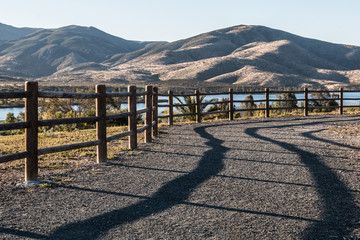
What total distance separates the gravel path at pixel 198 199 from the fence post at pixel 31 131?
1.64ft

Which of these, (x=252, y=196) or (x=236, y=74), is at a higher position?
(x=236, y=74)

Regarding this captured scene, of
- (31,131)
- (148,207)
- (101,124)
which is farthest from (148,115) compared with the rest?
(148,207)

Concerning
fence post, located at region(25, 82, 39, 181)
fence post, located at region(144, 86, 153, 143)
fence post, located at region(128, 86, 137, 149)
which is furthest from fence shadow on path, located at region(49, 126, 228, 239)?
fence post, located at region(144, 86, 153, 143)

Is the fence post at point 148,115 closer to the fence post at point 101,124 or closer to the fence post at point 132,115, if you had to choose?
the fence post at point 132,115

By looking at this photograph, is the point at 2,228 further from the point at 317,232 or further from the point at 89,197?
the point at 317,232

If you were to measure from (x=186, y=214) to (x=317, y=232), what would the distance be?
1.41m

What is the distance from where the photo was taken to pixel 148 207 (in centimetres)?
493

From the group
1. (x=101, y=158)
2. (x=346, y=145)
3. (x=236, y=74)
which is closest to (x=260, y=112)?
(x=346, y=145)

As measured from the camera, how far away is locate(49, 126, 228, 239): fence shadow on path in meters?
4.10

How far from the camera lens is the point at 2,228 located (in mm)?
4176

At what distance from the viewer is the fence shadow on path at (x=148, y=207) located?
410cm

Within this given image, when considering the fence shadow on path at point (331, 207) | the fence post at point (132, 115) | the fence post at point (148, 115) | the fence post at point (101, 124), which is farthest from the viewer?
the fence post at point (148, 115)

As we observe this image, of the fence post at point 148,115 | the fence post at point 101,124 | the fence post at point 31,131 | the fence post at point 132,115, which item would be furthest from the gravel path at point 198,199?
the fence post at point 148,115

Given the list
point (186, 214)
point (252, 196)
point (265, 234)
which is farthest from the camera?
point (252, 196)
